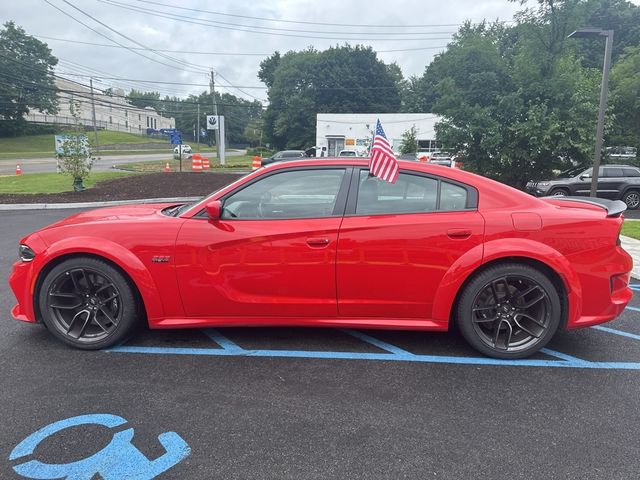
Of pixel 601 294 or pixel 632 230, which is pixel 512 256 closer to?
pixel 601 294

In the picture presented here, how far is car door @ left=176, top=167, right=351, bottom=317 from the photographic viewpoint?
10.8 ft

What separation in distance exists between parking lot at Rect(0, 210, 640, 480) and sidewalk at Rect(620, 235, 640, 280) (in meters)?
2.71

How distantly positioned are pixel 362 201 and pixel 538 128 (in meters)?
15.0

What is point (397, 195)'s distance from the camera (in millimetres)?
3434

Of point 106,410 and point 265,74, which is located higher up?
point 265,74

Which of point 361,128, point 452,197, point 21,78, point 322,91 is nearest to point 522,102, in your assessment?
point 452,197

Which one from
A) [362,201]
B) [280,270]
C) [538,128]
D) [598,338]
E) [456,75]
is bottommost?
[598,338]

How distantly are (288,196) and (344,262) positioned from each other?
2.44ft

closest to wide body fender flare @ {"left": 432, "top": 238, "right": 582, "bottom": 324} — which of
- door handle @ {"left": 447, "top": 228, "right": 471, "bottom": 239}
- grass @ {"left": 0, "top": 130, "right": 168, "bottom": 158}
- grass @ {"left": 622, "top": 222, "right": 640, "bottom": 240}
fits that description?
door handle @ {"left": 447, "top": 228, "right": 471, "bottom": 239}

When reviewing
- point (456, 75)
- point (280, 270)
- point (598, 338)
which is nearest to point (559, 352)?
point (598, 338)

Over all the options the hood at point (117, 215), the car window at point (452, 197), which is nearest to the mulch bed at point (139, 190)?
the hood at point (117, 215)

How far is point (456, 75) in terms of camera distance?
17.5 meters

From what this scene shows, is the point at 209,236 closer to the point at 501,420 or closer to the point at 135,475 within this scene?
the point at 135,475

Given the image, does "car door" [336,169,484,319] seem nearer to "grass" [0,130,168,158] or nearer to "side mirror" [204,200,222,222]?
"side mirror" [204,200,222,222]
